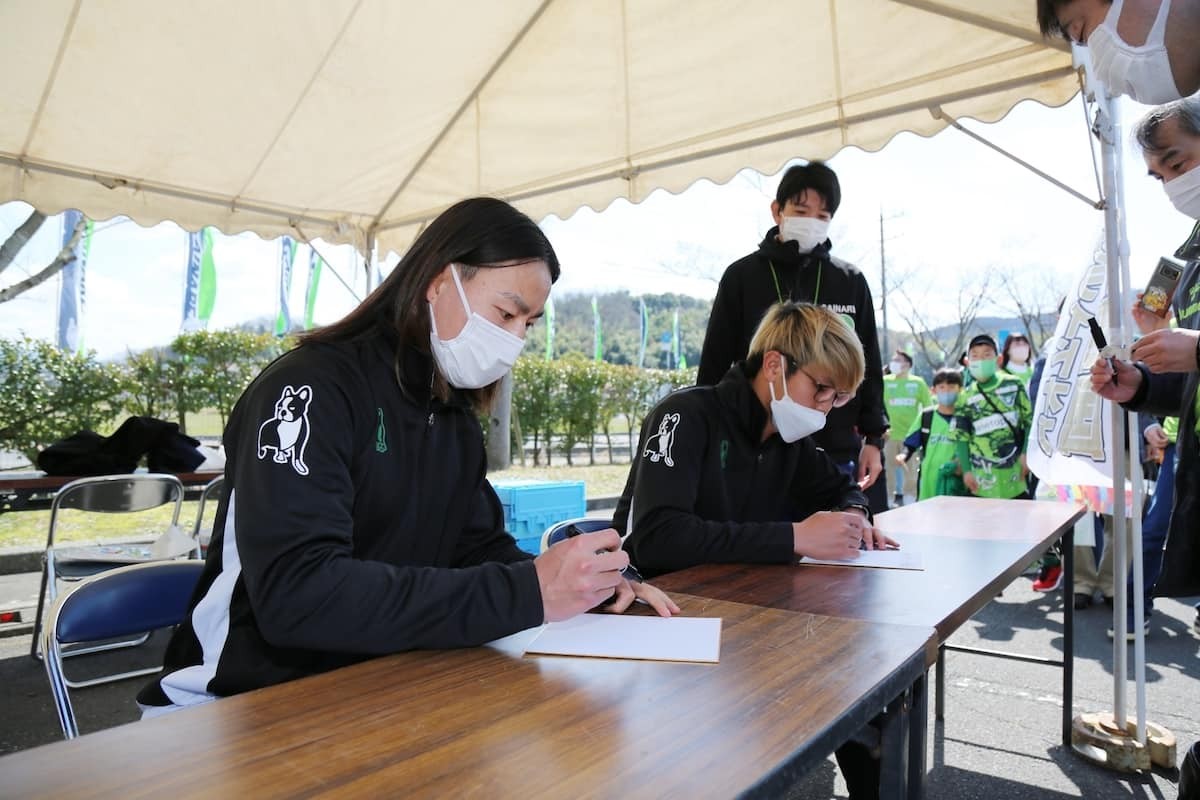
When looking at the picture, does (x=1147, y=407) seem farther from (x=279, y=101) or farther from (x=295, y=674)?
(x=279, y=101)

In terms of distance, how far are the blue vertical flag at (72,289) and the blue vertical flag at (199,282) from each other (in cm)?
121

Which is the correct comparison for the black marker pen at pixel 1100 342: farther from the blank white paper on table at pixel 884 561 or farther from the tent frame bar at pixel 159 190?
the tent frame bar at pixel 159 190

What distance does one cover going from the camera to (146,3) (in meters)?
2.88

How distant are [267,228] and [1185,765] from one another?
4717mm

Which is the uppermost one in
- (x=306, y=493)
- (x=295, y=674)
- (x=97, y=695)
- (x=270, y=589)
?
(x=306, y=493)

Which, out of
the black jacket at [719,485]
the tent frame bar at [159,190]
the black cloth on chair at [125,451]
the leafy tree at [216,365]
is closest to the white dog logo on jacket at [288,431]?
the black jacket at [719,485]

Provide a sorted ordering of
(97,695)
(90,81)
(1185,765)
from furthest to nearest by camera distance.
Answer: (90,81) < (97,695) < (1185,765)

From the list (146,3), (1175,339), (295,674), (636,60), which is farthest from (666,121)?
(295,674)

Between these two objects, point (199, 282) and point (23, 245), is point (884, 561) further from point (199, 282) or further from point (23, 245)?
point (199, 282)

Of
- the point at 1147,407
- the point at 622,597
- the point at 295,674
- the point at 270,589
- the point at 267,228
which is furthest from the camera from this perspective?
the point at 267,228

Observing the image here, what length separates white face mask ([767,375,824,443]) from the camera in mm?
1904

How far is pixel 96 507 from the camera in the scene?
3494 mm

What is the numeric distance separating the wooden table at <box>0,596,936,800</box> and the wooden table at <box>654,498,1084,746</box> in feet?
0.80

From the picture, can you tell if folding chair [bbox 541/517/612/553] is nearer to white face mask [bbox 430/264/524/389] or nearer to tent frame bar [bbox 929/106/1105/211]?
white face mask [bbox 430/264/524/389]
